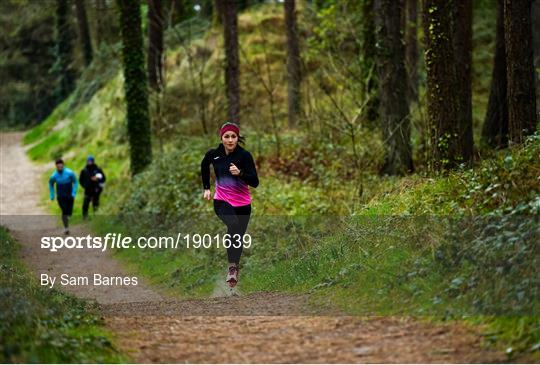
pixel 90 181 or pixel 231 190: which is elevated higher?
pixel 231 190

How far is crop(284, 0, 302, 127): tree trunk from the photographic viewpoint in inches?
1059

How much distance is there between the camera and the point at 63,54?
5497 centimetres

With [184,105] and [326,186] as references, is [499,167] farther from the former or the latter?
[184,105]

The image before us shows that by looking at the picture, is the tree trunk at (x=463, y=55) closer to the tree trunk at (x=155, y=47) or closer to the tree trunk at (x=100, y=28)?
the tree trunk at (x=155, y=47)

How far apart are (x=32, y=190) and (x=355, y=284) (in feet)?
84.9

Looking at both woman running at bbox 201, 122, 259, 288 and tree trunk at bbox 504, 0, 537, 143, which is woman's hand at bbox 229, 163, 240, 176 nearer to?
woman running at bbox 201, 122, 259, 288

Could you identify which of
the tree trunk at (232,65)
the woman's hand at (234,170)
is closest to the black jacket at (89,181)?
the tree trunk at (232,65)

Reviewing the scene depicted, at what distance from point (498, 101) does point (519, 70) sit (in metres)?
5.57

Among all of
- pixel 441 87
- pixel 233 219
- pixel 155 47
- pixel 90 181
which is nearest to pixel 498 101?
pixel 441 87

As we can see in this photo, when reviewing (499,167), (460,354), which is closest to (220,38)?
(499,167)

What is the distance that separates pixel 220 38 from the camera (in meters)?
33.2

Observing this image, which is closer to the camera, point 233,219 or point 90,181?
point 233,219

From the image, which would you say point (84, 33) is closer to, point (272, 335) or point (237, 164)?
point (237, 164)

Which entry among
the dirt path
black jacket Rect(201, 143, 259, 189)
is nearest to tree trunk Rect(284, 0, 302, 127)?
black jacket Rect(201, 143, 259, 189)
